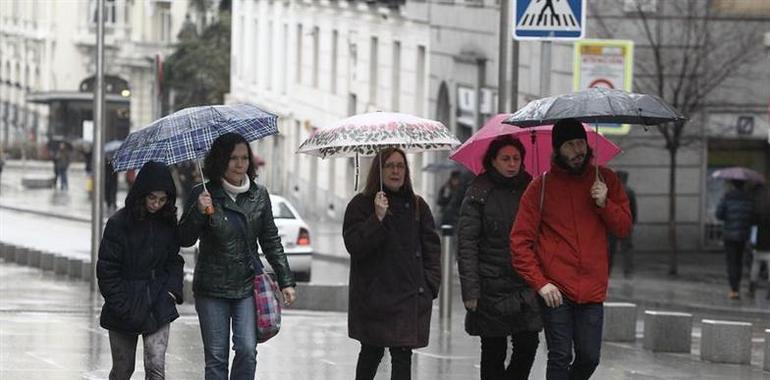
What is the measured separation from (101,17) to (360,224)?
12.7m

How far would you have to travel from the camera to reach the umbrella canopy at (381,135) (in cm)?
1143

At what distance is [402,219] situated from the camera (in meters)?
11.1

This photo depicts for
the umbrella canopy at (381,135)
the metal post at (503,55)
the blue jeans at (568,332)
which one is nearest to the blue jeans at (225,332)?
the umbrella canopy at (381,135)

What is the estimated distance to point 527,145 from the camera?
12930mm

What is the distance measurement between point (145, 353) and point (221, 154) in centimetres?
117

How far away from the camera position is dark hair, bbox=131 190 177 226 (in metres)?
A: 10.4

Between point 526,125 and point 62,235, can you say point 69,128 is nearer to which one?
point 62,235

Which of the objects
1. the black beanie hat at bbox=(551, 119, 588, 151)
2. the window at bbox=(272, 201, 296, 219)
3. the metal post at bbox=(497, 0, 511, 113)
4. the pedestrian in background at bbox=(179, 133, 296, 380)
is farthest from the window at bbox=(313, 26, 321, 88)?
the black beanie hat at bbox=(551, 119, 588, 151)

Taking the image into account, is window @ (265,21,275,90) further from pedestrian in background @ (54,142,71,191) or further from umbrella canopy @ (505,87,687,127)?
umbrella canopy @ (505,87,687,127)

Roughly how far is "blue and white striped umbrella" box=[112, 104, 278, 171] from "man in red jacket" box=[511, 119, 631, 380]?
1687mm

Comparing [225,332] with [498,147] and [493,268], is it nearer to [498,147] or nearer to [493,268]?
[493,268]

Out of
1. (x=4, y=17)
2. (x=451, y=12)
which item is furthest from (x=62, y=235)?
(x=4, y=17)

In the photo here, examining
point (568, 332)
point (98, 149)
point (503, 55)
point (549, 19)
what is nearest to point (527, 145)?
point (568, 332)

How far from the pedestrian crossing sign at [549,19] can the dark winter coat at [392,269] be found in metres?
4.90
